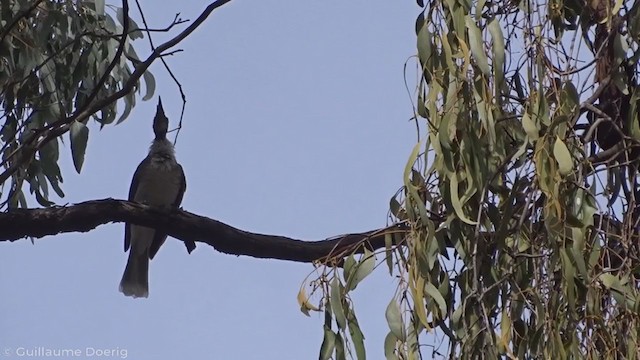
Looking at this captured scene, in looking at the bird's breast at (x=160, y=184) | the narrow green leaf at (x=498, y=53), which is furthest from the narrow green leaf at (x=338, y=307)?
the bird's breast at (x=160, y=184)

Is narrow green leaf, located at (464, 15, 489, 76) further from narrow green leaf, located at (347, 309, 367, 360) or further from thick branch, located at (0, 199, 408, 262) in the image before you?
thick branch, located at (0, 199, 408, 262)

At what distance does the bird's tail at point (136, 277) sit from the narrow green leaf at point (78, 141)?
8.75ft

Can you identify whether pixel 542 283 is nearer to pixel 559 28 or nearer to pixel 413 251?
pixel 413 251

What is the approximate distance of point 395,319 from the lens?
1842 millimetres

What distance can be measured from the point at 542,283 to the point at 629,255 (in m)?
0.16

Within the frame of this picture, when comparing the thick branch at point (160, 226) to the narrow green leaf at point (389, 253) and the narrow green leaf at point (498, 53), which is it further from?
the narrow green leaf at point (498, 53)

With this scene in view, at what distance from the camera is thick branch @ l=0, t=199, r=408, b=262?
121 inches

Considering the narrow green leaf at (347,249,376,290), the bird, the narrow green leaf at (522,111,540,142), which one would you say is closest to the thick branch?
the narrow green leaf at (347,249,376,290)

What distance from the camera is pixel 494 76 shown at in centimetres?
186

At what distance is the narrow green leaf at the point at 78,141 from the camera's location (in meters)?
3.10

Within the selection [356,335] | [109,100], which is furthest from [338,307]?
[109,100]

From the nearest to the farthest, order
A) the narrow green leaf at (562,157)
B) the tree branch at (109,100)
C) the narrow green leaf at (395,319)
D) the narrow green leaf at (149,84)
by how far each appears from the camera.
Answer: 1. the narrow green leaf at (562,157)
2. the narrow green leaf at (395,319)
3. the tree branch at (109,100)
4. the narrow green leaf at (149,84)

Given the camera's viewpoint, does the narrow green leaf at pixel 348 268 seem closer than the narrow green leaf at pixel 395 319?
No

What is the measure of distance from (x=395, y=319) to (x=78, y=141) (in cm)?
155
